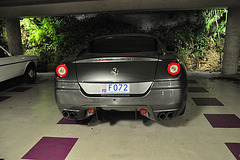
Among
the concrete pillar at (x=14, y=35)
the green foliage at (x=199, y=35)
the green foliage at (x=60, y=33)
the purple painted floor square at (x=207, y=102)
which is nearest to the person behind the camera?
the purple painted floor square at (x=207, y=102)

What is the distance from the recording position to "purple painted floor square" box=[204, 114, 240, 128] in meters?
2.86

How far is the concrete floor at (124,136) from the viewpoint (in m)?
2.17

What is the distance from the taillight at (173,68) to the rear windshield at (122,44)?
26.2 inches

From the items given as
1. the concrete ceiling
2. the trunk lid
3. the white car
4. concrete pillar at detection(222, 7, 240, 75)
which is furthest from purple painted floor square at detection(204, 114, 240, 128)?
the white car

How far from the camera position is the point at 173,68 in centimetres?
243

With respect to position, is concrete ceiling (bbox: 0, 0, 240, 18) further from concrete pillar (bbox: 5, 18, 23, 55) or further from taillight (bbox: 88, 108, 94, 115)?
taillight (bbox: 88, 108, 94, 115)

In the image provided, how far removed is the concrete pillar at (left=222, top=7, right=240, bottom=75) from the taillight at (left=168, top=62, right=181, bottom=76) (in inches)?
206

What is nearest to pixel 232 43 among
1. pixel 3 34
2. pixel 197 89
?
pixel 197 89

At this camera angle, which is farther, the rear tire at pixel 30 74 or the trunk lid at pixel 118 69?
the rear tire at pixel 30 74

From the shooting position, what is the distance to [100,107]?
246cm

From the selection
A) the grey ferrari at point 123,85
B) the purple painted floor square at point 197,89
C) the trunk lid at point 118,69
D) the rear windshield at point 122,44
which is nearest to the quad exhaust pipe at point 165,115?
the grey ferrari at point 123,85

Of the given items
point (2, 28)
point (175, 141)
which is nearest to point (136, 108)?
point (175, 141)

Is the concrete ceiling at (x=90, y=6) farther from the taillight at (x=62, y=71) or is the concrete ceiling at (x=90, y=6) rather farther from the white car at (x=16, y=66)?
the taillight at (x=62, y=71)

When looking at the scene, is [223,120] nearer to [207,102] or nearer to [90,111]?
[207,102]
